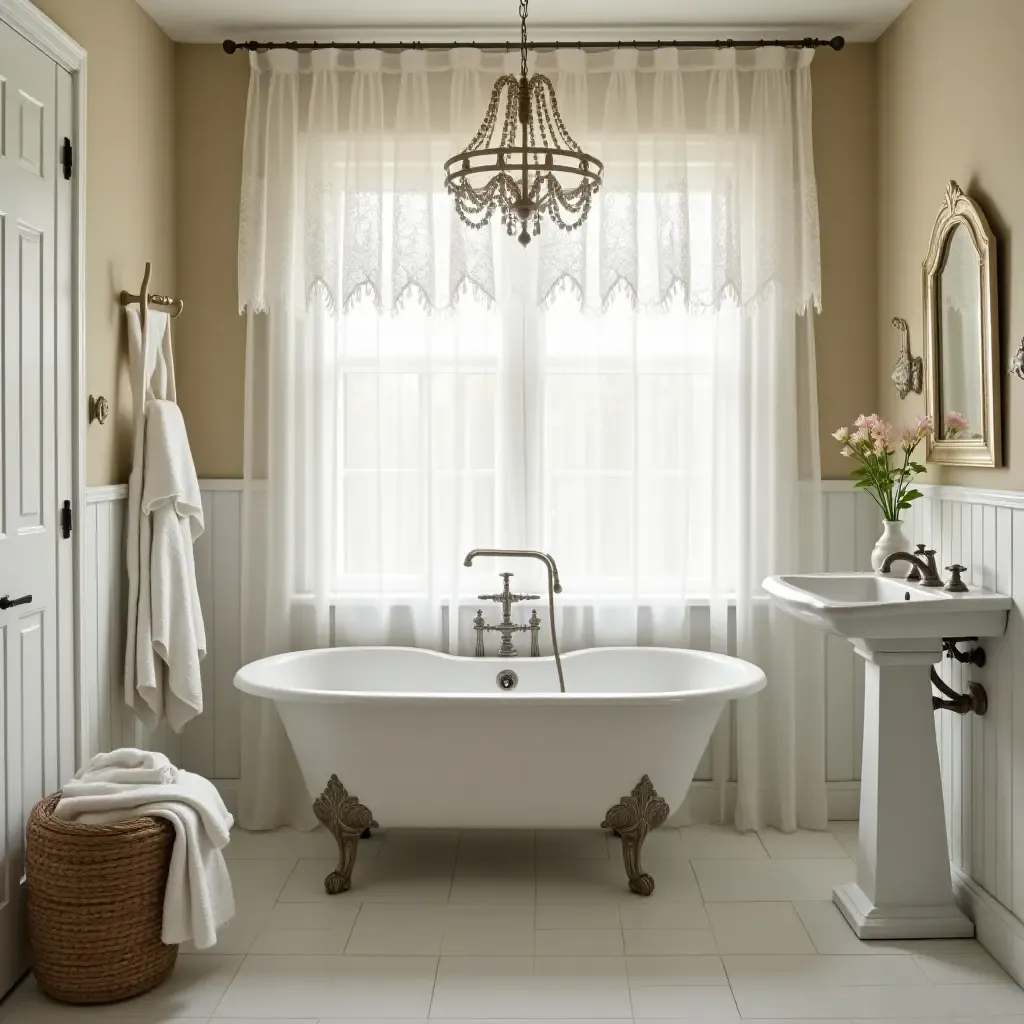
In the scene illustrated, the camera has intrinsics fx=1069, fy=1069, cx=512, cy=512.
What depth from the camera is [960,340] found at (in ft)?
10.2

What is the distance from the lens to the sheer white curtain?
3.73 meters

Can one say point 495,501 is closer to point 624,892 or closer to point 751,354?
point 751,354

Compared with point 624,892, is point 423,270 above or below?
above

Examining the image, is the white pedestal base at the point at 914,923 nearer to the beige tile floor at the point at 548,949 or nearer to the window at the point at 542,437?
the beige tile floor at the point at 548,949

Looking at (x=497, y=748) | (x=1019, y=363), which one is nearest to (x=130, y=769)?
(x=497, y=748)

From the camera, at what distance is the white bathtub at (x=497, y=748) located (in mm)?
3090

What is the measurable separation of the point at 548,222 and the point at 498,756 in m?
1.81

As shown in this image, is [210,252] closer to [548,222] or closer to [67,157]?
[67,157]

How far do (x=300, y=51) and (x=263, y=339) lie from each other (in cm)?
102

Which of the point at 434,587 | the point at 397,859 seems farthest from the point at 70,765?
the point at 434,587

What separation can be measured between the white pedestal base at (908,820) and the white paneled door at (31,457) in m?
2.22

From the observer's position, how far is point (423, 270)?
3.71 m

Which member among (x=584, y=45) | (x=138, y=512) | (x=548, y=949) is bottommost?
(x=548, y=949)

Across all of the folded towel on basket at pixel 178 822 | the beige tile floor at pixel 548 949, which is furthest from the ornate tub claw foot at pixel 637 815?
the folded towel on basket at pixel 178 822
